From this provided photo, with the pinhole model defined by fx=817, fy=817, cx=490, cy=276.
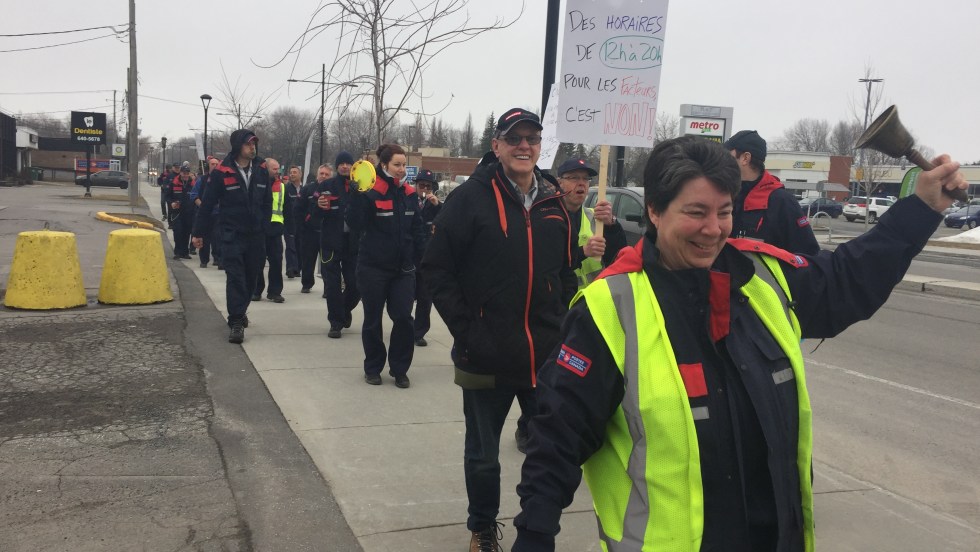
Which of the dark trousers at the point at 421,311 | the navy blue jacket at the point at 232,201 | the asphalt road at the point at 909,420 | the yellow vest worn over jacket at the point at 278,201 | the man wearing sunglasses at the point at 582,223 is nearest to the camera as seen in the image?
the asphalt road at the point at 909,420

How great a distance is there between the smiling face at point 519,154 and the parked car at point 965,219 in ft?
167

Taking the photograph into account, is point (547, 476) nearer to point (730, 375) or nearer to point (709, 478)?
point (709, 478)

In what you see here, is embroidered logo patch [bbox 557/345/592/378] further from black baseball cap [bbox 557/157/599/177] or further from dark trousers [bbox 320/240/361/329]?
dark trousers [bbox 320/240/361/329]

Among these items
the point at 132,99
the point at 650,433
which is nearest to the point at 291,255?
the point at 650,433

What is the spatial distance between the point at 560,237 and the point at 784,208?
51.9 inches

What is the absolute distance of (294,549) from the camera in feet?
11.9

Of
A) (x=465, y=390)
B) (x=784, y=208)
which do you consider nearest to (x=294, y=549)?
(x=465, y=390)

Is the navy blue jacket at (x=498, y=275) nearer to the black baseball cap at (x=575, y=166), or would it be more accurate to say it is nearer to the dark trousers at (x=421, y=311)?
the black baseball cap at (x=575, y=166)

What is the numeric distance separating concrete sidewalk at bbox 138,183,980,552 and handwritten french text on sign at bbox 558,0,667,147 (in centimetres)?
212

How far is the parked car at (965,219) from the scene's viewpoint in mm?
47647

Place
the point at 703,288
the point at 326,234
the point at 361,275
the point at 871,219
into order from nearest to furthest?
1. the point at 703,288
2. the point at 361,275
3. the point at 326,234
4. the point at 871,219

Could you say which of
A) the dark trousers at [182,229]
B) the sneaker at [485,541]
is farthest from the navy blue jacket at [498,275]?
the dark trousers at [182,229]

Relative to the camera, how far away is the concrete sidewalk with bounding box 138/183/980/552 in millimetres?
3969

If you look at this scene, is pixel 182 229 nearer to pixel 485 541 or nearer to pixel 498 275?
pixel 498 275
